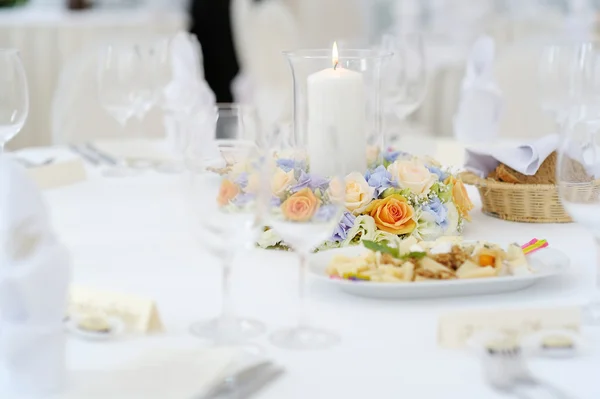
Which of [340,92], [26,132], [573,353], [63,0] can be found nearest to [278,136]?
[340,92]

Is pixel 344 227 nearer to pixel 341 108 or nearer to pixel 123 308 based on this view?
pixel 341 108

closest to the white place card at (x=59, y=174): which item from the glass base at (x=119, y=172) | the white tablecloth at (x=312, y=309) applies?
the glass base at (x=119, y=172)

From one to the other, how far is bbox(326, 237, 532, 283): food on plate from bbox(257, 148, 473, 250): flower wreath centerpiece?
0.12 metres

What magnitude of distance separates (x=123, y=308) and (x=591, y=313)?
481 mm

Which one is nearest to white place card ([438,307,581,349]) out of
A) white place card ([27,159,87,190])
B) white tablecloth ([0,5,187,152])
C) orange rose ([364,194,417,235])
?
orange rose ([364,194,417,235])

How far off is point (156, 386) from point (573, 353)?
1.28ft

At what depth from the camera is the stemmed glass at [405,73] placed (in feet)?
6.22

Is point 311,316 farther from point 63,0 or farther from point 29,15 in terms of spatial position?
point 63,0

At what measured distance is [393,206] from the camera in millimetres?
1240

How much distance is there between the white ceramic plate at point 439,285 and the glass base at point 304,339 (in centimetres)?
9

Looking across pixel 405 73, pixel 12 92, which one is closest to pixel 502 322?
pixel 12 92

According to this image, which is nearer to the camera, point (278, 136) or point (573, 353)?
point (573, 353)

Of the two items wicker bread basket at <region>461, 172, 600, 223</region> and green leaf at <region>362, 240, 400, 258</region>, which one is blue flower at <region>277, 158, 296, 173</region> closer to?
green leaf at <region>362, 240, 400, 258</region>

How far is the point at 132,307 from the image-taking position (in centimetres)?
98
